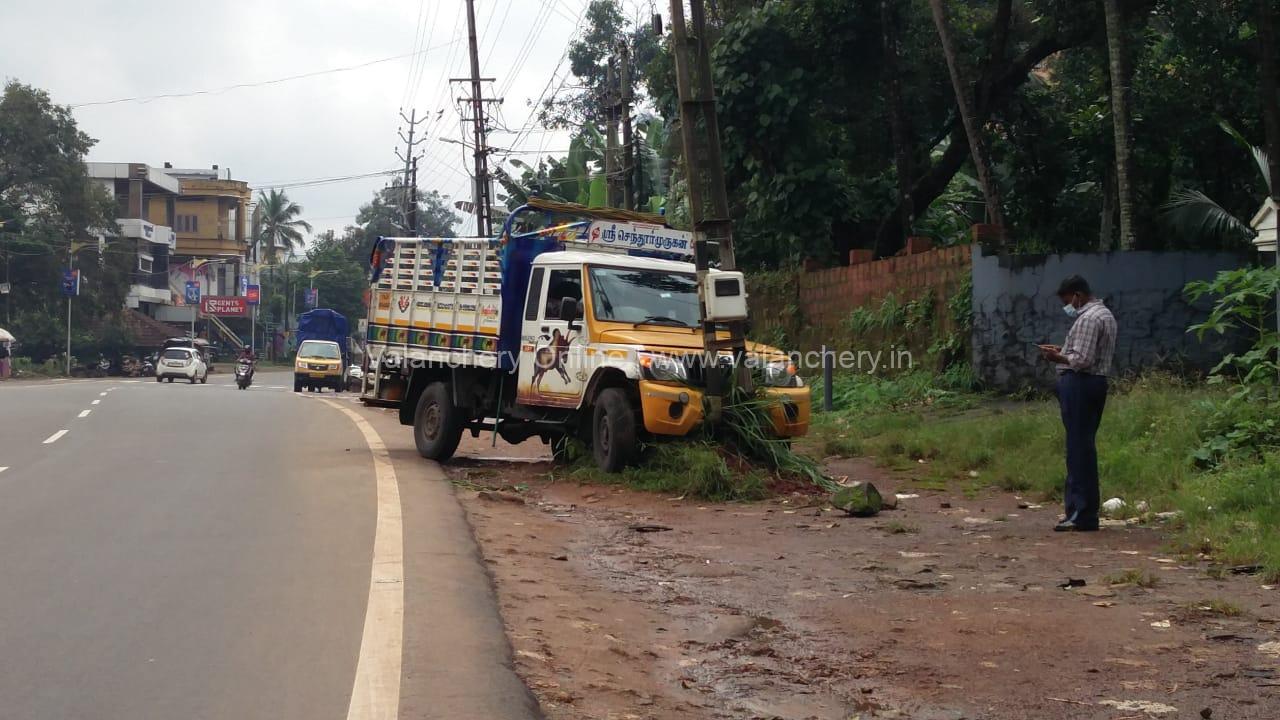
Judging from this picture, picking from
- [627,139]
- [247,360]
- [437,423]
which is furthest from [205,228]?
[437,423]

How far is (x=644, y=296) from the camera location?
12922 mm

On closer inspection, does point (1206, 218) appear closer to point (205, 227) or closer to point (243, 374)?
point (243, 374)

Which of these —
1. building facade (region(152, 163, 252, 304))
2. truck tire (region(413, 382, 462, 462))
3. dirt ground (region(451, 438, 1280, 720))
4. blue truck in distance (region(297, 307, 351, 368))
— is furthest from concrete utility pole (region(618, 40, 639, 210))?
building facade (region(152, 163, 252, 304))

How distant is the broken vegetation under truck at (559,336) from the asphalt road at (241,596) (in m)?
1.38

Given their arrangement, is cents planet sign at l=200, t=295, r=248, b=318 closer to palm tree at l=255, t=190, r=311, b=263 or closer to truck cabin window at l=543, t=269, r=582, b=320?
palm tree at l=255, t=190, r=311, b=263

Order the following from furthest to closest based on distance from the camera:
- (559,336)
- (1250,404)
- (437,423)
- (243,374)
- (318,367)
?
(318,367)
(243,374)
(437,423)
(559,336)
(1250,404)

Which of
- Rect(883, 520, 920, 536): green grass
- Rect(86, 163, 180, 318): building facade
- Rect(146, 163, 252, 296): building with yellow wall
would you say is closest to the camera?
Rect(883, 520, 920, 536): green grass

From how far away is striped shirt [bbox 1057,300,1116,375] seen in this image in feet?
29.6

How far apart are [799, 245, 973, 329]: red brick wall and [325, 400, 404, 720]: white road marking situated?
1018 centimetres

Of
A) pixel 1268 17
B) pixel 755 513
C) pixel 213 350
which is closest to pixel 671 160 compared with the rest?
pixel 1268 17

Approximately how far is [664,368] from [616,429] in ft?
2.41

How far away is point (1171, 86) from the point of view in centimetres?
2052

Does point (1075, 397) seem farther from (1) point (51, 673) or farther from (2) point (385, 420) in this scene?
(2) point (385, 420)

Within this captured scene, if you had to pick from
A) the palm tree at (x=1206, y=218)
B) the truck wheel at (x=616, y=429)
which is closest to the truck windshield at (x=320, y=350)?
the palm tree at (x=1206, y=218)
